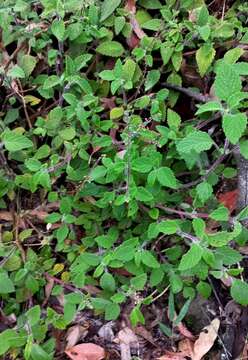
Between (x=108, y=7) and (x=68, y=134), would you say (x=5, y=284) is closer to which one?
(x=68, y=134)

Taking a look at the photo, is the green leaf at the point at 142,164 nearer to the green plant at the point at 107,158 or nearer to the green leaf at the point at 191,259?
the green plant at the point at 107,158

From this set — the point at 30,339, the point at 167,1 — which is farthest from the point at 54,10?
the point at 30,339

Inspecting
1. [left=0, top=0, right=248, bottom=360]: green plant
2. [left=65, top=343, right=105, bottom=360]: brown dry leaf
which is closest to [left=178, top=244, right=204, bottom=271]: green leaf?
[left=0, top=0, right=248, bottom=360]: green plant

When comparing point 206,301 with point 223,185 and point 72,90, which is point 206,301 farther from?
point 72,90

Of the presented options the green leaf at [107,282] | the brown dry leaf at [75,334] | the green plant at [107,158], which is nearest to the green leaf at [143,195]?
the green plant at [107,158]

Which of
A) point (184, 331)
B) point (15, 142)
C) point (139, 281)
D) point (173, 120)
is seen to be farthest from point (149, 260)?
point (15, 142)

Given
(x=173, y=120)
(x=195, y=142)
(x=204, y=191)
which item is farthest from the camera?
(x=173, y=120)

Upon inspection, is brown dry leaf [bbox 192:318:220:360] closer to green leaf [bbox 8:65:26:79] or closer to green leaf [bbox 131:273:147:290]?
green leaf [bbox 131:273:147:290]
